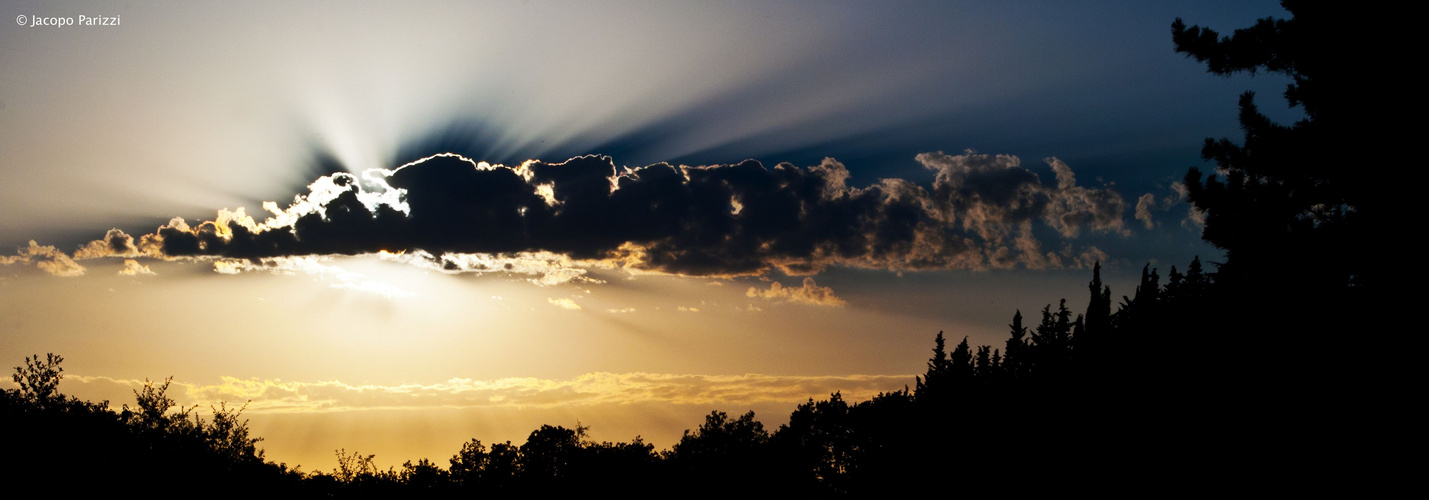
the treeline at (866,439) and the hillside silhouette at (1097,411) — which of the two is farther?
the treeline at (866,439)

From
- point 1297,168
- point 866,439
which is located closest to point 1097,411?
point 1297,168

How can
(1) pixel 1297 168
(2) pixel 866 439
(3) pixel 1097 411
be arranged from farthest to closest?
1. (2) pixel 866 439
2. (3) pixel 1097 411
3. (1) pixel 1297 168

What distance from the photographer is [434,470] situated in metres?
107

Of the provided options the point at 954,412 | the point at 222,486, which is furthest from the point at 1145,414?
the point at 222,486

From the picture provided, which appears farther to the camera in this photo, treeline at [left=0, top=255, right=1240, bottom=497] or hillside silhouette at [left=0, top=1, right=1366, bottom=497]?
treeline at [left=0, top=255, right=1240, bottom=497]

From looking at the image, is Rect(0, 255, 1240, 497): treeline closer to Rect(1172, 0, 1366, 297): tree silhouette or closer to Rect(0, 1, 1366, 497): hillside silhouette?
Rect(0, 1, 1366, 497): hillside silhouette

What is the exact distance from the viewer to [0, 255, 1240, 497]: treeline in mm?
47375

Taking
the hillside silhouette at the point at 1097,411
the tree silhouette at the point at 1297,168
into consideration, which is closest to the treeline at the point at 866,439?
the hillside silhouette at the point at 1097,411

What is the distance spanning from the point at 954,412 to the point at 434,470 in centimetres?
6547

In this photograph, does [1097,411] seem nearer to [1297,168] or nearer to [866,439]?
[1297,168]

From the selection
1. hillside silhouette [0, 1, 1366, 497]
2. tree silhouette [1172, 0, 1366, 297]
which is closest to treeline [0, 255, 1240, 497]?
hillside silhouette [0, 1, 1366, 497]

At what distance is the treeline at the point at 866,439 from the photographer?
1865 inches

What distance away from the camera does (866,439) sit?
108m

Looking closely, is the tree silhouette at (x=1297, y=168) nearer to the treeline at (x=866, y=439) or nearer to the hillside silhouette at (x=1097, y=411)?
the hillside silhouette at (x=1097, y=411)
